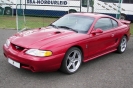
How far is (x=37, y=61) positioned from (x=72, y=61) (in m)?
1.02

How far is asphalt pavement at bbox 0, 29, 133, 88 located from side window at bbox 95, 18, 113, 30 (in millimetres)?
1043

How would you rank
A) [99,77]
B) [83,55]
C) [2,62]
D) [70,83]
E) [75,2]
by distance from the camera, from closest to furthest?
[70,83], [99,77], [83,55], [2,62], [75,2]

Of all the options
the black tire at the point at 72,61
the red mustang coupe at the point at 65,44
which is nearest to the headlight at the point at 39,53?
the red mustang coupe at the point at 65,44

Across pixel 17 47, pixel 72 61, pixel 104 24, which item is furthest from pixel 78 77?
pixel 104 24

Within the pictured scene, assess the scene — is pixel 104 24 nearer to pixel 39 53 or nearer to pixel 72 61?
pixel 72 61

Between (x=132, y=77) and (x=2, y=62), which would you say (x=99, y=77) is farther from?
(x=2, y=62)

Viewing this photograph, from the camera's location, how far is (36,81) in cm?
441

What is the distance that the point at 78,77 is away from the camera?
15.5 feet

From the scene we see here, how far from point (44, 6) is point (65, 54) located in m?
13.9

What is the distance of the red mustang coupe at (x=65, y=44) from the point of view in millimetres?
4332

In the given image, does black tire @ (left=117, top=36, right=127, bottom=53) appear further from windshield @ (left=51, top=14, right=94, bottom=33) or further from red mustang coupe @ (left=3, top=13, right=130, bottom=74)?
windshield @ (left=51, top=14, right=94, bottom=33)

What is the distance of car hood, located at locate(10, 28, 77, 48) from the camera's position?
449 cm

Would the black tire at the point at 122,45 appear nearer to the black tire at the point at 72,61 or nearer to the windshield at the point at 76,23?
the windshield at the point at 76,23

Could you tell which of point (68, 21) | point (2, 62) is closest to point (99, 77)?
point (68, 21)
